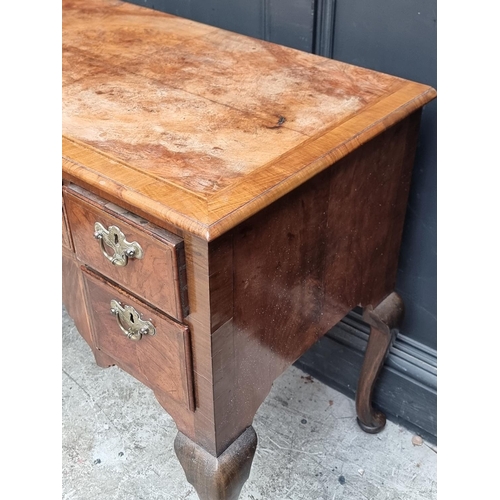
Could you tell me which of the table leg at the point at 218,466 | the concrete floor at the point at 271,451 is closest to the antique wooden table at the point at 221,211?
the table leg at the point at 218,466

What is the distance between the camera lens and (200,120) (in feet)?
2.86

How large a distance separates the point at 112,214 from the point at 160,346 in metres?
0.19

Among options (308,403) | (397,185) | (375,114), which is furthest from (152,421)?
(375,114)

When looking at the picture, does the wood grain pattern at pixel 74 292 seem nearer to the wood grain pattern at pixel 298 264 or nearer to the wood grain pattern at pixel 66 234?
the wood grain pattern at pixel 66 234

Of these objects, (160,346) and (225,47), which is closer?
(160,346)

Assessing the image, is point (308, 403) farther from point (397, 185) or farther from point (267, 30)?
point (267, 30)

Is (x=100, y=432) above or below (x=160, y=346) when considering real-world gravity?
below

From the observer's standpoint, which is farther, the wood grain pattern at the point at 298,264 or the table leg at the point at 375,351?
the table leg at the point at 375,351

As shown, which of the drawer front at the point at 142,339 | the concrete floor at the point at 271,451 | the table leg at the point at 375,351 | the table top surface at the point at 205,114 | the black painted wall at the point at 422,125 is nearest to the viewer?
the table top surface at the point at 205,114

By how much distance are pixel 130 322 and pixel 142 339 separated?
1.1 inches

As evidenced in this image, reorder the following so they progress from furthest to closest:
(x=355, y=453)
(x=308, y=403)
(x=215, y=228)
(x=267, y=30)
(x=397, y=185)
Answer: (x=308, y=403) → (x=355, y=453) → (x=267, y=30) → (x=397, y=185) → (x=215, y=228)

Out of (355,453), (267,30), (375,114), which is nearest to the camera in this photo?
(375,114)

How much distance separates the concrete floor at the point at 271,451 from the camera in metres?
1.30

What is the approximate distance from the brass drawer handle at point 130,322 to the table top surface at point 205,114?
7.2 inches
